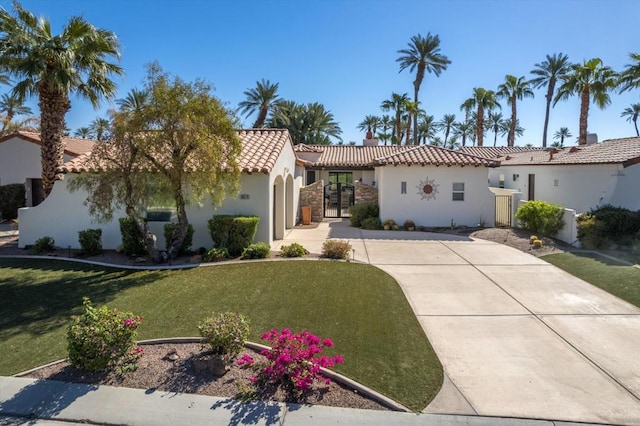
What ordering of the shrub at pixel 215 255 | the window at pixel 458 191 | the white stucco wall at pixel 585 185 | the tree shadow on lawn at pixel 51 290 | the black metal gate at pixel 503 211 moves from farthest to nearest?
the window at pixel 458 191 → the black metal gate at pixel 503 211 → the white stucco wall at pixel 585 185 → the shrub at pixel 215 255 → the tree shadow on lawn at pixel 51 290

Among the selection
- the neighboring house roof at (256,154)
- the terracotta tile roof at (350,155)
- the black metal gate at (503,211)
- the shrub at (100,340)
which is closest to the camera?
the shrub at (100,340)

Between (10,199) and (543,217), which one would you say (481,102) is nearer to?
(543,217)

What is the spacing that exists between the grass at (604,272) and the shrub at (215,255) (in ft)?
34.2

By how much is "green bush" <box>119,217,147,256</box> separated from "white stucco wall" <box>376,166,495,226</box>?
458 inches

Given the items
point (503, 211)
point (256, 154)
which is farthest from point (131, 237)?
point (503, 211)

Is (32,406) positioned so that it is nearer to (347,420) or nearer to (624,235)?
(347,420)

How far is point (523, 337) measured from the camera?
6941 mm

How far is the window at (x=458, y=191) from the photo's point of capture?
63.4 feet

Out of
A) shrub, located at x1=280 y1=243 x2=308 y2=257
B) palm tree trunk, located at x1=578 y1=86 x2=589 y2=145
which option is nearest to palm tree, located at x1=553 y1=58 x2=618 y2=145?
palm tree trunk, located at x1=578 y1=86 x2=589 y2=145

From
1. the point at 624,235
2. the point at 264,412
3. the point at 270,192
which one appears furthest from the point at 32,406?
the point at 624,235

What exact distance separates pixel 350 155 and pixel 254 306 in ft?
84.2

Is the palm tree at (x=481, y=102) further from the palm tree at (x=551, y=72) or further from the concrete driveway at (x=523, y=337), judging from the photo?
the concrete driveway at (x=523, y=337)

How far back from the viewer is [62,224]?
46.6 ft

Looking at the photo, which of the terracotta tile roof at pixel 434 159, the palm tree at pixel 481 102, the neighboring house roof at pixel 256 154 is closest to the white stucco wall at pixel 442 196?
the terracotta tile roof at pixel 434 159
